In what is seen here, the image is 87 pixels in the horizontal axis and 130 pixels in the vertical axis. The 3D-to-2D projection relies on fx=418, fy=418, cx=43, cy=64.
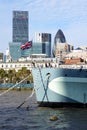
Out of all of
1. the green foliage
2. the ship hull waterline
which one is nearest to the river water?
the ship hull waterline

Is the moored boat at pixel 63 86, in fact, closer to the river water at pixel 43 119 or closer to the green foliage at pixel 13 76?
the river water at pixel 43 119

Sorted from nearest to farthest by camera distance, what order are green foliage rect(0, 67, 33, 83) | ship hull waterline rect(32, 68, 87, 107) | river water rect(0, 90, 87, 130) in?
river water rect(0, 90, 87, 130) < ship hull waterline rect(32, 68, 87, 107) < green foliage rect(0, 67, 33, 83)

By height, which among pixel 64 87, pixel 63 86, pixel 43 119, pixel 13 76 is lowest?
pixel 13 76

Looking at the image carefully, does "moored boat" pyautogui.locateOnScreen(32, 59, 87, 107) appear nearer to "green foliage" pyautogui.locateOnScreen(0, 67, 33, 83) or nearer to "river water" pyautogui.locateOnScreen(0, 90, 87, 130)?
"river water" pyautogui.locateOnScreen(0, 90, 87, 130)

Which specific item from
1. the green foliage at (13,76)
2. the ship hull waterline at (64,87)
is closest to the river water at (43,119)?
the ship hull waterline at (64,87)

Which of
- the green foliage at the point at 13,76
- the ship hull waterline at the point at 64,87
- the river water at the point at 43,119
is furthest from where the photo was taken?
the green foliage at the point at 13,76

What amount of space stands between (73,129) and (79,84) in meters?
18.2

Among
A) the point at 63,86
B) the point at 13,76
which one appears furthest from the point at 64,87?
the point at 13,76

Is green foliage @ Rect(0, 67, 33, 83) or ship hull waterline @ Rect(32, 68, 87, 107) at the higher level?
ship hull waterline @ Rect(32, 68, 87, 107)

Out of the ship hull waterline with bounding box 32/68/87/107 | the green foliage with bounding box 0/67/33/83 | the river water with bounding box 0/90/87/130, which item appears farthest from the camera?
the green foliage with bounding box 0/67/33/83

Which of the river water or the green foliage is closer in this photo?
A: the river water

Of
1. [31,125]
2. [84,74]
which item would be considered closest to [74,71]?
[84,74]

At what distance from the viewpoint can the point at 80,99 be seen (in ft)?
181

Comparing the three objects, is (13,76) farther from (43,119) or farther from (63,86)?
(43,119)
